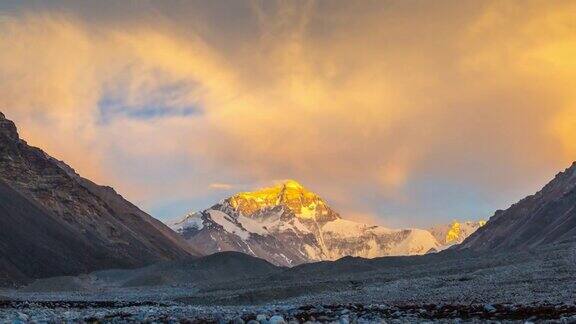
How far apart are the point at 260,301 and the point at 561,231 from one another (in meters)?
137

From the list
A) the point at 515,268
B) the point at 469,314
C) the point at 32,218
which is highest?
the point at 32,218

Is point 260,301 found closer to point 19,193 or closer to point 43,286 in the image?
point 43,286

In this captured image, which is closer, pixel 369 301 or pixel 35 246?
pixel 369 301

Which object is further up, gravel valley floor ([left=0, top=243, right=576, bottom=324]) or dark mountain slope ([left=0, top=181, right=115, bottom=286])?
dark mountain slope ([left=0, top=181, right=115, bottom=286])

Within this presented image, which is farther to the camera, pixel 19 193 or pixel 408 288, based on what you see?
pixel 19 193

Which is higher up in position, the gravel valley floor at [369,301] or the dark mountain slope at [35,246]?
the dark mountain slope at [35,246]

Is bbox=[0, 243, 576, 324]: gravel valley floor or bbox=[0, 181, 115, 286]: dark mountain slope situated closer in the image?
bbox=[0, 243, 576, 324]: gravel valley floor

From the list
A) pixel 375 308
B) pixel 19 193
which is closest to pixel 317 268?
pixel 375 308

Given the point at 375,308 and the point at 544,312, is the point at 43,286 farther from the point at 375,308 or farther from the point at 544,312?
the point at 544,312

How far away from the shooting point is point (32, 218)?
173375mm

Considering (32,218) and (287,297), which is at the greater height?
(32,218)

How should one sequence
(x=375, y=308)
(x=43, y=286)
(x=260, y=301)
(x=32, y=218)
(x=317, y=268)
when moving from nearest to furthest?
(x=375, y=308) < (x=260, y=301) < (x=317, y=268) < (x=43, y=286) < (x=32, y=218)

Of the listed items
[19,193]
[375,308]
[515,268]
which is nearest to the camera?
[375,308]

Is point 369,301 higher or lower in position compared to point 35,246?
lower
